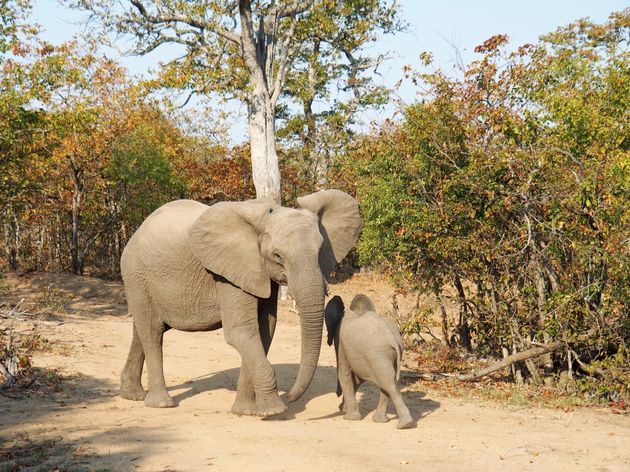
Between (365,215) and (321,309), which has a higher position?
(365,215)

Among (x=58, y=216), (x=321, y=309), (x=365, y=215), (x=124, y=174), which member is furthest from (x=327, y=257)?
(x=58, y=216)

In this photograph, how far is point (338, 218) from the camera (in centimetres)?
967

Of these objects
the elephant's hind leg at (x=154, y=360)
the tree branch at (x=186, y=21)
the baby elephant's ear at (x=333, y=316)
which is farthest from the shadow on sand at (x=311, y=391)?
the tree branch at (x=186, y=21)

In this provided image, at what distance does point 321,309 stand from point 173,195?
24.2 m

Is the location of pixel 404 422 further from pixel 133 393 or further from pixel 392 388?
pixel 133 393

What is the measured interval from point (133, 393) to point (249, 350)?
256 cm

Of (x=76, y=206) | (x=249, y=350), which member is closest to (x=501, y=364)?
(x=249, y=350)

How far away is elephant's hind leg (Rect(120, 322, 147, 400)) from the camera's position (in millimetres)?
10828

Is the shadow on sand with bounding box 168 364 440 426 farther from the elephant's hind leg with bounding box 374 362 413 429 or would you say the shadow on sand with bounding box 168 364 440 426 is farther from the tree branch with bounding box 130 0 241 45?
the tree branch with bounding box 130 0 241 45

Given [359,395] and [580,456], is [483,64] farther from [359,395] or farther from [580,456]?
[580,456]

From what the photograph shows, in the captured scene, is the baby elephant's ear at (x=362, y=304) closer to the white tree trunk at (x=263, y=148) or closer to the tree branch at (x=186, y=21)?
the white tree trunk at (x=263, y=148)

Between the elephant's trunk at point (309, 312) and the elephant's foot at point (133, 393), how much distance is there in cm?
333

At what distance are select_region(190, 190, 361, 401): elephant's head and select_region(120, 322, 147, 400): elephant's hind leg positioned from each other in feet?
7.99

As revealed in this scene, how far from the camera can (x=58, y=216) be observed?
97.2 feet
